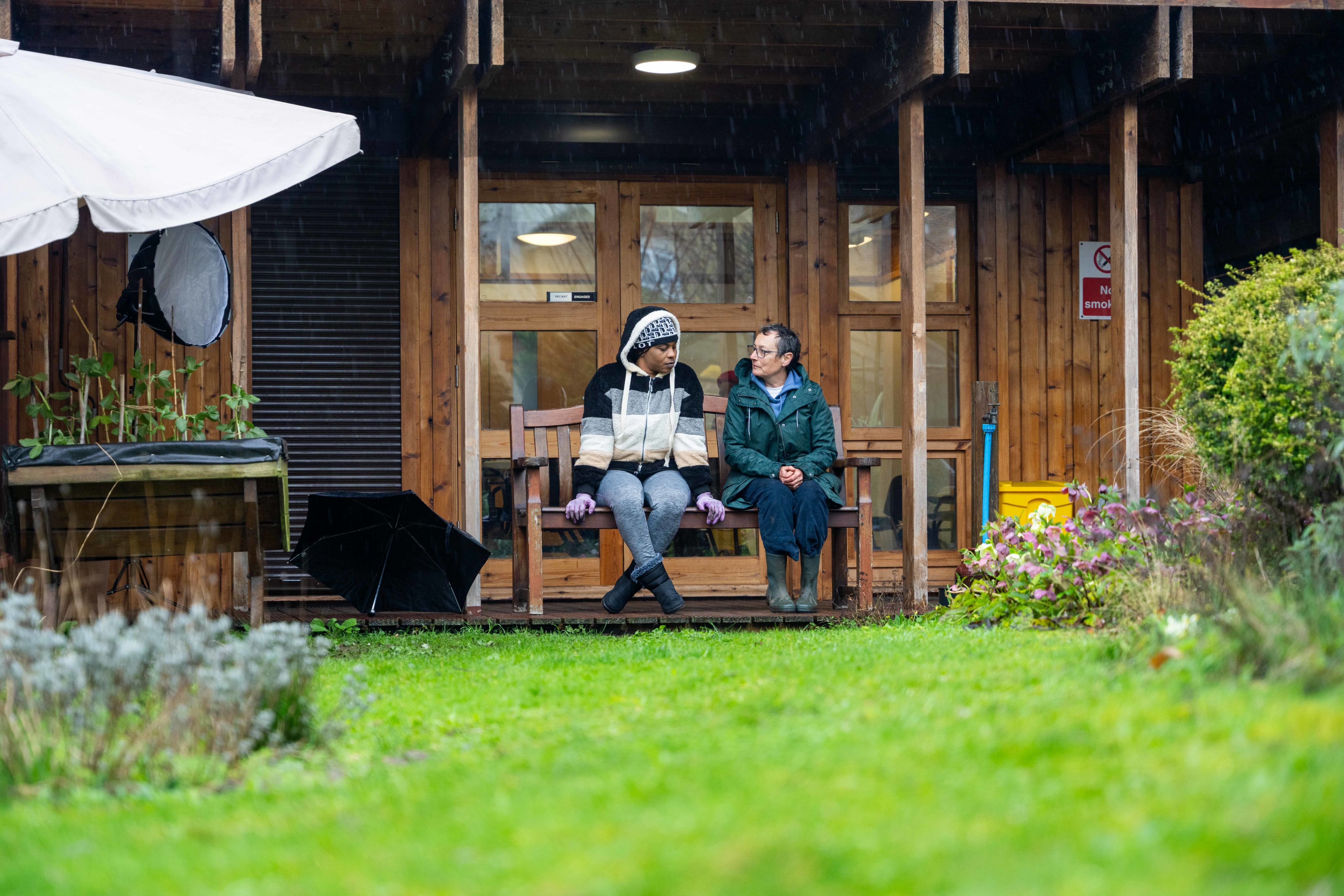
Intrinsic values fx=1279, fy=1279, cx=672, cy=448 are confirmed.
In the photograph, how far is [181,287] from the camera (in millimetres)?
5379

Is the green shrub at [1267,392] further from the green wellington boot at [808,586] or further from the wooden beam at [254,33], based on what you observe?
the wooden beam at [254,33]

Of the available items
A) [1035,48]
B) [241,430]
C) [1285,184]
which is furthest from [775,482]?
[1285,184]

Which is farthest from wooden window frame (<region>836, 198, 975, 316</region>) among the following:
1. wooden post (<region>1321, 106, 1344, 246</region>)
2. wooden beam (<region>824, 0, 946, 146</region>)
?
wooden post (<region>1321, 106, 1344, 246</region>)

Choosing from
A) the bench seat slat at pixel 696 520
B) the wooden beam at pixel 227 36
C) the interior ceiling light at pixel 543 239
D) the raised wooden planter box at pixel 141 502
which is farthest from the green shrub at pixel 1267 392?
the wooden beam at pixel 227 36

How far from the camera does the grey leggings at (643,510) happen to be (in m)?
5.50

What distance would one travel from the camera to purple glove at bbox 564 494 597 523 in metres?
5.46

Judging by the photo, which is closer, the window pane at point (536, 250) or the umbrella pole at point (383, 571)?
the umbrella pole at point (383, 571)

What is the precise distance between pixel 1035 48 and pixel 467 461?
11.8 feet

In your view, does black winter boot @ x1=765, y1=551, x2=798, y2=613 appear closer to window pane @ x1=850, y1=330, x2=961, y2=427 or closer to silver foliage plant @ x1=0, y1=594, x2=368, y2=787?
window pane @ x1=850, y1=330, x2=961, y2=427

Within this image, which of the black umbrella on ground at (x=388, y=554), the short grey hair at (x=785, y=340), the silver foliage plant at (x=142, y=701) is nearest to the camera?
the silver foliage plant at (x=142, y=701)

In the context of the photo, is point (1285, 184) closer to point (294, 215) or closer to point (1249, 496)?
point (1249, 496)

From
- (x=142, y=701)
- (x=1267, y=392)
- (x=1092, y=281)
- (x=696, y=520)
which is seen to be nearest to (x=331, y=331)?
(x=696, y=520)

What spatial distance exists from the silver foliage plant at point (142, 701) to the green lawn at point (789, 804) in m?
0.14

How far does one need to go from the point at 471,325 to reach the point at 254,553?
1383 mm
